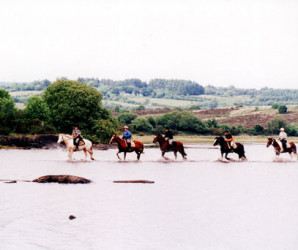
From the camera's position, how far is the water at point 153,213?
18.1 meters

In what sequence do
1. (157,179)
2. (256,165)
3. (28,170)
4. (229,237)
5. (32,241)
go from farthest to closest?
(256,165), (28,170), (157,179), (229,237), (32,241)

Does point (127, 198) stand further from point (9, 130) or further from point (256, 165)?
point (9, 130)

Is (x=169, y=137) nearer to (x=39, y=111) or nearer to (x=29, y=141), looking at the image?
(x=29, y=141)

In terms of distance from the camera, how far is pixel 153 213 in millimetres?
23359

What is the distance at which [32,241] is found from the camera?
1770 cm

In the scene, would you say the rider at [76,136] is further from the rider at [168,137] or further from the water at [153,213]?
the water at [153,213]

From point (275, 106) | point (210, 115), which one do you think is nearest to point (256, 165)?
point (210, 115)

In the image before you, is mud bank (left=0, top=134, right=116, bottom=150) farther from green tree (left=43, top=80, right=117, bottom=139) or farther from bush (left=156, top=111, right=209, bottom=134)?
bush (left=156, top=111, right=209, bottom=134)

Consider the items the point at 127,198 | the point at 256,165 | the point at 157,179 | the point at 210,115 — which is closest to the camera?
the point at 127,198

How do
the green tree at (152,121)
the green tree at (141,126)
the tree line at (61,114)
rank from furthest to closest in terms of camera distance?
the green tree at (152,121)
the green tree at (141,126)
the tree line at (61,114)

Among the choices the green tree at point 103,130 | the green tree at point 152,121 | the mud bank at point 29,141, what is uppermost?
the green tree at point 152,121

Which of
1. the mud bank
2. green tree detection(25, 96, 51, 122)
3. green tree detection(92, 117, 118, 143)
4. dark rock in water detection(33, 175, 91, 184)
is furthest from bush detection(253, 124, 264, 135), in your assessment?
dark rock in water detection(33, 175, 91, 184)

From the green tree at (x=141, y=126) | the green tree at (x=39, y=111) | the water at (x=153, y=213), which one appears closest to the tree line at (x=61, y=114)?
the green tree at (x=39, y=111)

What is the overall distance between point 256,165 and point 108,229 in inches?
1343
